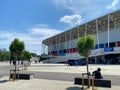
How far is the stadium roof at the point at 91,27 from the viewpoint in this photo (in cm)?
7614

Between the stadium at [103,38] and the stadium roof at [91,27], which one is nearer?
the stadium at [103,38]

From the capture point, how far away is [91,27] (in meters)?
92.8

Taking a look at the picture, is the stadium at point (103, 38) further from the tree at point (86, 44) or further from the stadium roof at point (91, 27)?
the tree at point (86, 44)

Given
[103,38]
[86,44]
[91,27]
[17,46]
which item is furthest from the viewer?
[91,27]

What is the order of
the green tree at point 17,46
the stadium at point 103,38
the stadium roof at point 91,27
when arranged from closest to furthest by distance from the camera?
1. the green tree at point 17,46
2. the stadium at point 103,38
3. the stadium roof at point 91,27

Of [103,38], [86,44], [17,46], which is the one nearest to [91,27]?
[103,38]

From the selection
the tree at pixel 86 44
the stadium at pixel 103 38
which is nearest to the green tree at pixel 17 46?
the tree at pixel 86 44

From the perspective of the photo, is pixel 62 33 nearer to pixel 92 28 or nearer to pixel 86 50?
pixel 92 28

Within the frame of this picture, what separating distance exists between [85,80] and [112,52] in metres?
55.7

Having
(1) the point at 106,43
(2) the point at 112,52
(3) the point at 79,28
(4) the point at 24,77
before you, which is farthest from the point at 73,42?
(4) the point at 24,77

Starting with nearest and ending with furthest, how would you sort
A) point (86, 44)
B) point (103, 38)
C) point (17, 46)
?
point (86, 44), point (17, 46), point (103, 38)

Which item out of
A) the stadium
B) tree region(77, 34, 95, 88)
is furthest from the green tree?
the stadium

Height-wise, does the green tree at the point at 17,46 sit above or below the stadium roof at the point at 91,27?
below

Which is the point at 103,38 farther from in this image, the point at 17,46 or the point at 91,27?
the point at 17,46
